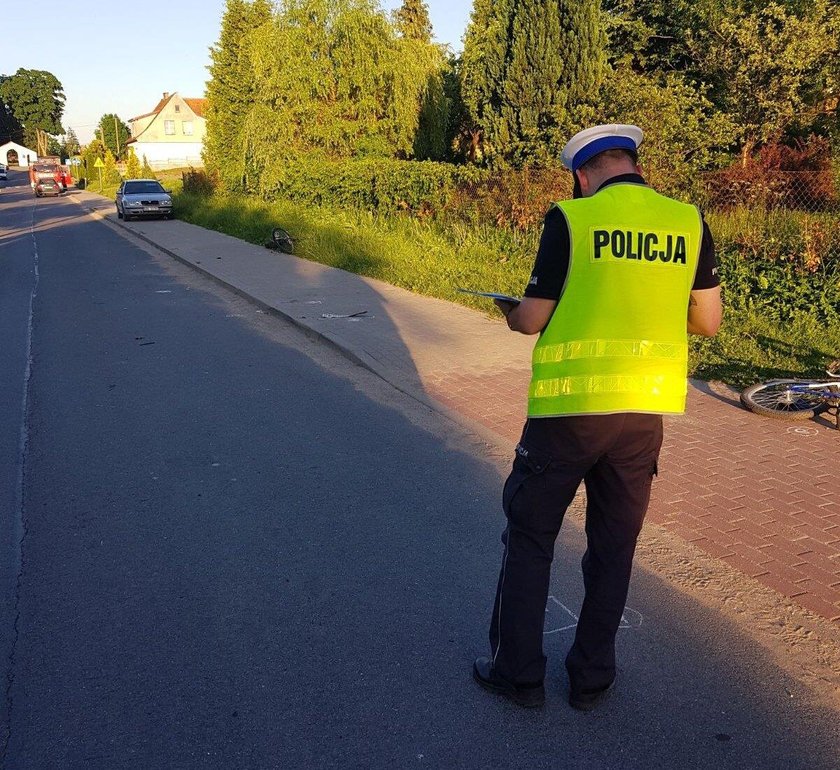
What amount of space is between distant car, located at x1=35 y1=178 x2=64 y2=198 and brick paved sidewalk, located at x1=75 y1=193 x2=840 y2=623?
1890 inches

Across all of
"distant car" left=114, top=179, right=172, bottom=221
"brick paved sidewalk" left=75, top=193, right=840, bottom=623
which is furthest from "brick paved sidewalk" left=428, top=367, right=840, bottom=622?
"distant car" left=114, top=179, right=172, bottom=221

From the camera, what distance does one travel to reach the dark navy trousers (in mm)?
2645

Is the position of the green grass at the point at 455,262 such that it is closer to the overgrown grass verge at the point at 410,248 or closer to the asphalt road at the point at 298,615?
the overgrown grass verge at the point at 410,248

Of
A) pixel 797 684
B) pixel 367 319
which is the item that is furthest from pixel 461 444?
pixel 367 319

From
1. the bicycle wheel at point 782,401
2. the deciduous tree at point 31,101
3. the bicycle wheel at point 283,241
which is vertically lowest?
the bicycle wheel at point 782,401

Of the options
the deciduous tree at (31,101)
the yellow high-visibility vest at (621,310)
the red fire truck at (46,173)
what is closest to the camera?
the yellow high-visibility vest at (621,310)

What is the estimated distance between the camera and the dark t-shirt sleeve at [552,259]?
250 cm

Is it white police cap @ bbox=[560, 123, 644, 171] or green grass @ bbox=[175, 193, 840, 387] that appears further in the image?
green grass @ bbox=[175, 193, 840, 387]

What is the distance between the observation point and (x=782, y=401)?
6027 mm

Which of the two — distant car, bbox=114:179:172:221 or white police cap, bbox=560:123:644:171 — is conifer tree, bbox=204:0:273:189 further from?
white police cap, bbox=560:123:644:171

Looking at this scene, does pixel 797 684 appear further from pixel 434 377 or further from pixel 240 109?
pixel 240 109

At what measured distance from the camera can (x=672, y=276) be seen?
2559mm

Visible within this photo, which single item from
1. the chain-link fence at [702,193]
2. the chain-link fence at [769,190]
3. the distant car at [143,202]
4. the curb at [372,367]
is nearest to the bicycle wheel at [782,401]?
the curb at [372,367]

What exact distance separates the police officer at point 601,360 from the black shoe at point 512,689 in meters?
0.08
